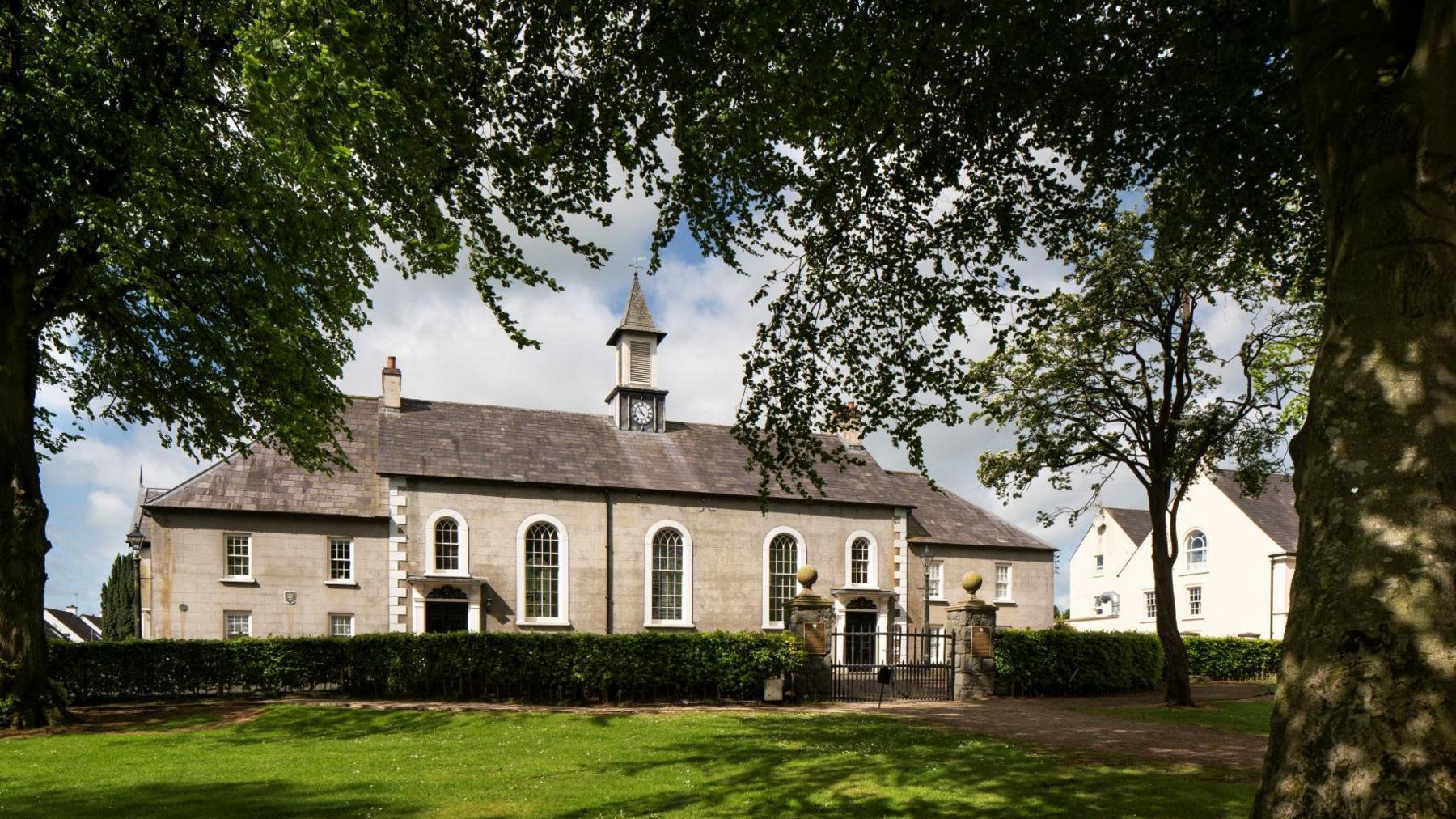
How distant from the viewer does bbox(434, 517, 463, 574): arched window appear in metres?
28.8

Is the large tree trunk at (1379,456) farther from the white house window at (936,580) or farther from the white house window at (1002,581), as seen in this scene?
the white house window at (1002,581)

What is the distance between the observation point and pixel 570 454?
31.9 meters

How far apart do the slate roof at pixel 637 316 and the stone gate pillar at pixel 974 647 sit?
16.3 metres

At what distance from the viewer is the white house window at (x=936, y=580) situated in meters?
35.2

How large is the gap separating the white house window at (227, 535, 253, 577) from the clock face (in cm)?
1346

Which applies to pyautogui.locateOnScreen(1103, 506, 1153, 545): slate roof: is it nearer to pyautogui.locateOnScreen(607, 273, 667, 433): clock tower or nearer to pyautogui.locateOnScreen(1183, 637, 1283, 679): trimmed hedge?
pyautogui.locateOnScreen(1183, 637, 1283, 679): trimmed hedge

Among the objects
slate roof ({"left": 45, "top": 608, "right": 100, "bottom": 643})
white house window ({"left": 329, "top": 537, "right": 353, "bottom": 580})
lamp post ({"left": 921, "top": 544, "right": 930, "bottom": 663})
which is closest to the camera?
white house window ({"left": 329, "top": 537, "right": 353, "bottom": 580})

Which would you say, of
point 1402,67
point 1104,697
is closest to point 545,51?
point 1402,67

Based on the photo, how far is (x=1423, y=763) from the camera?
424 cm

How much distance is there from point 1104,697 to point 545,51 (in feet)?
71.2

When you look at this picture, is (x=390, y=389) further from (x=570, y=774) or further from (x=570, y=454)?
(x=570, y=774)

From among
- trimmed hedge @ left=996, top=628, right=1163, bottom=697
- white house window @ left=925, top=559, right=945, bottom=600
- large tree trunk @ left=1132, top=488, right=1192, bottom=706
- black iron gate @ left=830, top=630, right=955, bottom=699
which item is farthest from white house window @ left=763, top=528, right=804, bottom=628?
large tree trunk @ left=1132, top=488, right=1192, bottom=706

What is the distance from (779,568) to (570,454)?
8459mm

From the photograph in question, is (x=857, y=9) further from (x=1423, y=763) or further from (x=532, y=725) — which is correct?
(x=532, y=725)
